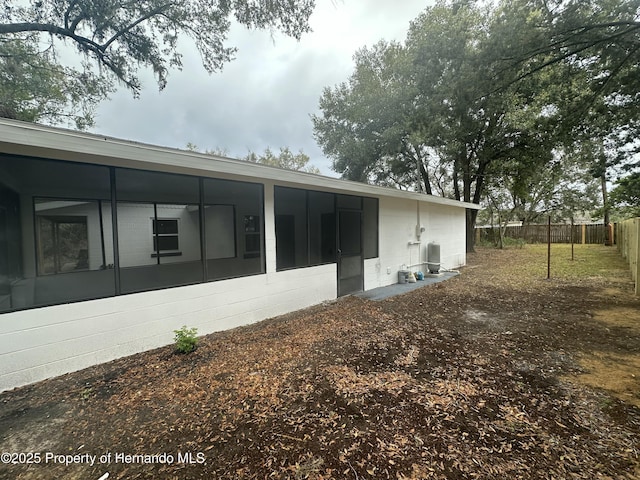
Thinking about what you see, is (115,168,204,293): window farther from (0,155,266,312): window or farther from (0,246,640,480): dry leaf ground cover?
(0,246,640,480): dry leaf ground cover

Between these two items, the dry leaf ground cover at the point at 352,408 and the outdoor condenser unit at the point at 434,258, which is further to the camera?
the outdoor condenser unit at the point at 434,258


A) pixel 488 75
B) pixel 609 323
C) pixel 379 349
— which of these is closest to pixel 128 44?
pixel 488 75

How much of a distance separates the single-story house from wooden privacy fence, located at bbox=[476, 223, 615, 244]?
1030cm

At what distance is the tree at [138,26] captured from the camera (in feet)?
18.3

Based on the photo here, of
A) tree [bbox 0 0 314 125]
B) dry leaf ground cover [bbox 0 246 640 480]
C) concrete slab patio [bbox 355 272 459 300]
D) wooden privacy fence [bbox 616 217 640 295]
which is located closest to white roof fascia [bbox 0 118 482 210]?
dry leaf ground cover [bbox 0 246 640 480]

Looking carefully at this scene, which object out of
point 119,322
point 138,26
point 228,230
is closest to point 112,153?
point 119,322

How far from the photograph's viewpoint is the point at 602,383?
8.46ft

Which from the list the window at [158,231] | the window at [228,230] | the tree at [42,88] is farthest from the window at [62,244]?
the window at [228,230]

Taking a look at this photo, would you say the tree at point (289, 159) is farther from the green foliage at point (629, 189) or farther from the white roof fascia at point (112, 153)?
the white roof fascia at point (112, 153)

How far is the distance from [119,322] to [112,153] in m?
1.97

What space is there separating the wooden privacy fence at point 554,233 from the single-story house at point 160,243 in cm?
1030

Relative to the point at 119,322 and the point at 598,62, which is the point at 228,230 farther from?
the point at 598,62

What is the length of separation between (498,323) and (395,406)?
9.97 feet

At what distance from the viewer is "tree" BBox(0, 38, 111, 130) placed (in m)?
6.30
